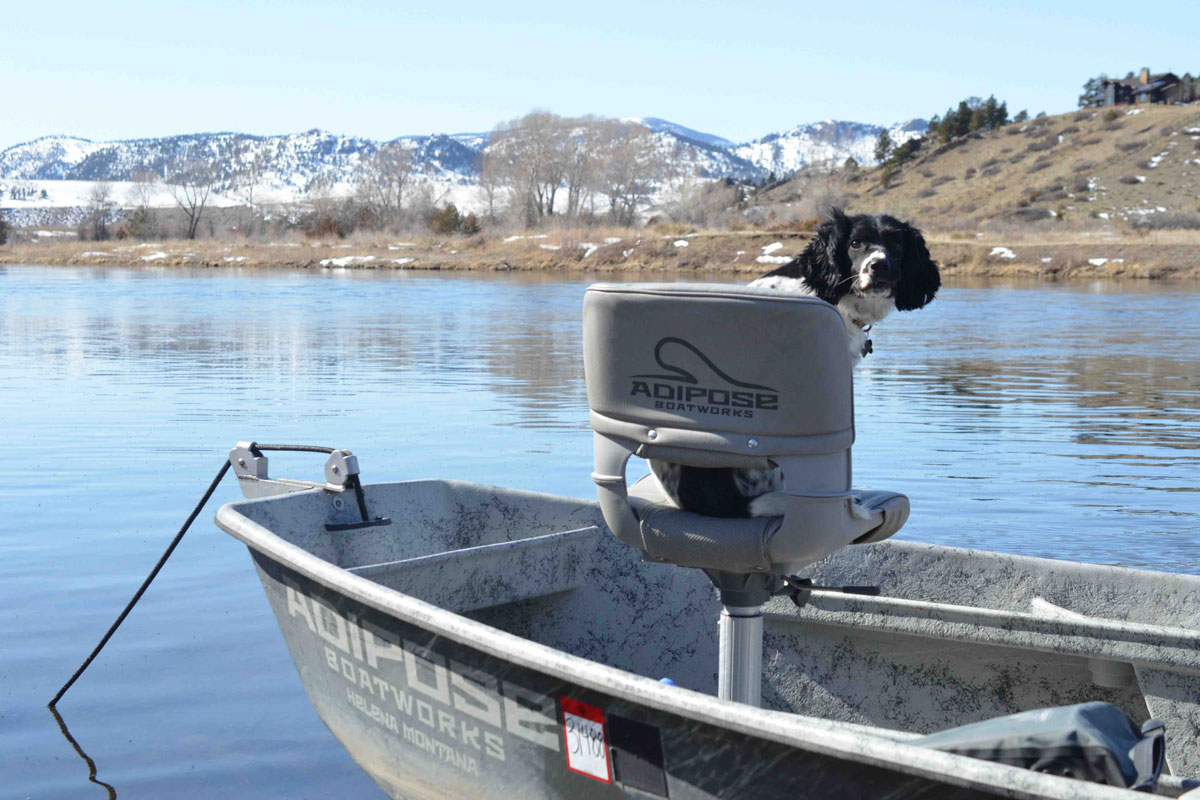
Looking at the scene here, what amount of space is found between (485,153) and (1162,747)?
96.8m

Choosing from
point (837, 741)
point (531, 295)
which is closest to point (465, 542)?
point (837, 741)

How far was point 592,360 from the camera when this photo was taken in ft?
10.7

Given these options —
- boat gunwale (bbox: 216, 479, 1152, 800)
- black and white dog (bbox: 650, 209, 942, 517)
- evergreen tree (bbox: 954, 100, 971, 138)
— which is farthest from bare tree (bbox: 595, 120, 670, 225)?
boat gunwale (bbox: 216, 479, 1152, 800)

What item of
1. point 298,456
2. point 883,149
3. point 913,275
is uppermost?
point 883,149

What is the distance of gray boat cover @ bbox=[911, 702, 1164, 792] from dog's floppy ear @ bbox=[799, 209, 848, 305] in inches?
94.8

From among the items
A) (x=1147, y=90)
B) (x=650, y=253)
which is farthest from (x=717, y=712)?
(x=1147, y=90)

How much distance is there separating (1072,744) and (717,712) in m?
0.71

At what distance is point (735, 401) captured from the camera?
301 cm

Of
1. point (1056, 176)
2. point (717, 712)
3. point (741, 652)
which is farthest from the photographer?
point (1056, 176)

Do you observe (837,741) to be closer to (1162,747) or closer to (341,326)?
(1162,747)

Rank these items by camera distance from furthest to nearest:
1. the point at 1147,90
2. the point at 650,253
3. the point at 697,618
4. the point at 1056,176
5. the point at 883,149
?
the point at 1147,90
the point at 883,149
the point at 1056,176
the point at 650,253
the point at 697,618

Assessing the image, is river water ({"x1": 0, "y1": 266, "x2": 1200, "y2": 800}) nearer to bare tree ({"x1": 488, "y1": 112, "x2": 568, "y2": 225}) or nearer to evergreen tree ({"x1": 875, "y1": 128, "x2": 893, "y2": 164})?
bare tree ({"x1": 488, "y1": 112, "x2": 568, "y2": 225})

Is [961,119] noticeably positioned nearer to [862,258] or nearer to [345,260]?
[345,260]

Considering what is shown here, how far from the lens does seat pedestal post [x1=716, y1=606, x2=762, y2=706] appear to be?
10.9 ft
